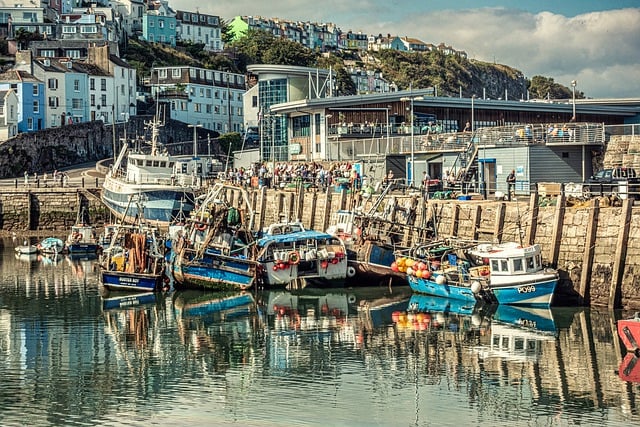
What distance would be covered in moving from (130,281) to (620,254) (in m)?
20.2

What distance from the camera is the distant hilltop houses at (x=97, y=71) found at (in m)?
102

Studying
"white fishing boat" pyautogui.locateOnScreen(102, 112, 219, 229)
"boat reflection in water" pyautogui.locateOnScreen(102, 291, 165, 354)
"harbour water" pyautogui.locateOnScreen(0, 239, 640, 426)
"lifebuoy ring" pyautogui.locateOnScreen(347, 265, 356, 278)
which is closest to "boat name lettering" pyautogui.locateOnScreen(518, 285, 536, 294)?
"harbour water" pyautogui.locateOnScreen(0, 239, 640, 426)

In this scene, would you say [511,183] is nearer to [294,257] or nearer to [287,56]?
[294,257]

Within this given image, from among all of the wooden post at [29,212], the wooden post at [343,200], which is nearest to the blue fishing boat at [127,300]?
the wooden post at [343,200]

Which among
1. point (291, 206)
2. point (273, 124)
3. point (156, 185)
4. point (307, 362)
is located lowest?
point (307, 362)

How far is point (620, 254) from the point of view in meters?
35.8

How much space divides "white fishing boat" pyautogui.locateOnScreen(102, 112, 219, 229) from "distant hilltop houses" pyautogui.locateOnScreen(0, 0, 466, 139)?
25.0 meters

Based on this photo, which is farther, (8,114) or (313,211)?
(8,114)

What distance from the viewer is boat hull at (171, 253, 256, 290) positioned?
44.2 m

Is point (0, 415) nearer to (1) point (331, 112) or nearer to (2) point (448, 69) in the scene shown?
(1) point (331, 112)

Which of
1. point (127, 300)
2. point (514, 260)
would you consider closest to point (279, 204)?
point (127, 300)

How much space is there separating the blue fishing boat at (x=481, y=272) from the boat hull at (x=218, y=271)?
6.08 metres

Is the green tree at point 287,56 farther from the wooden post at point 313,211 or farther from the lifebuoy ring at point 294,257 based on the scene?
the lifebuoy ring at point 294,257

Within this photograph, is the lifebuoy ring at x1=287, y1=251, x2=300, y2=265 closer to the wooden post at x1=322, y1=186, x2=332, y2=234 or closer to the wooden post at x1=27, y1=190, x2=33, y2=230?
the wooden post at x1=322, y1=186, x2=332, y2=234
